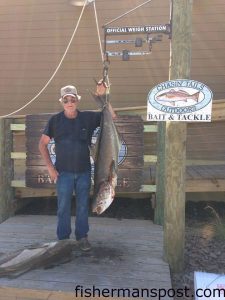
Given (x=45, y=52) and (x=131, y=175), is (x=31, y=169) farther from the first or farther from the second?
(x=45, y=52)

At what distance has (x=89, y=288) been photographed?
3934mm

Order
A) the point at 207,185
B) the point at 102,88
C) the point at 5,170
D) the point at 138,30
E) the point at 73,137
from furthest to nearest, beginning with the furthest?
the point at 207,185, the point at 5,170, the point at 138,30, the point at 73,137, the point at 102,88

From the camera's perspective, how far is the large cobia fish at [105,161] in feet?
12.8

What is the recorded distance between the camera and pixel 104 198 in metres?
3.89

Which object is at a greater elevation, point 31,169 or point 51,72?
point 51,72

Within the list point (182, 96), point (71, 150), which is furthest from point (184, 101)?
point (71, 150)

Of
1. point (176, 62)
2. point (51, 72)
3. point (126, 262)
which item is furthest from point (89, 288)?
point (51, 72)

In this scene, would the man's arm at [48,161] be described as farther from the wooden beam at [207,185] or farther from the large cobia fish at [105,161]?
the wooden beam at [207,185]

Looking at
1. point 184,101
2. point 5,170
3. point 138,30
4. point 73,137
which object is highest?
point 138,30

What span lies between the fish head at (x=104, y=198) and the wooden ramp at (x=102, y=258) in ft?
2.31

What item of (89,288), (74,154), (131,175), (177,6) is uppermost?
(177,6)

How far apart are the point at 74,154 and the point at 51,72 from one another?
3.72 m

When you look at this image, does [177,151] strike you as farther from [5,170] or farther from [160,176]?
[5,170]

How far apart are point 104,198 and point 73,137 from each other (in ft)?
3.00
